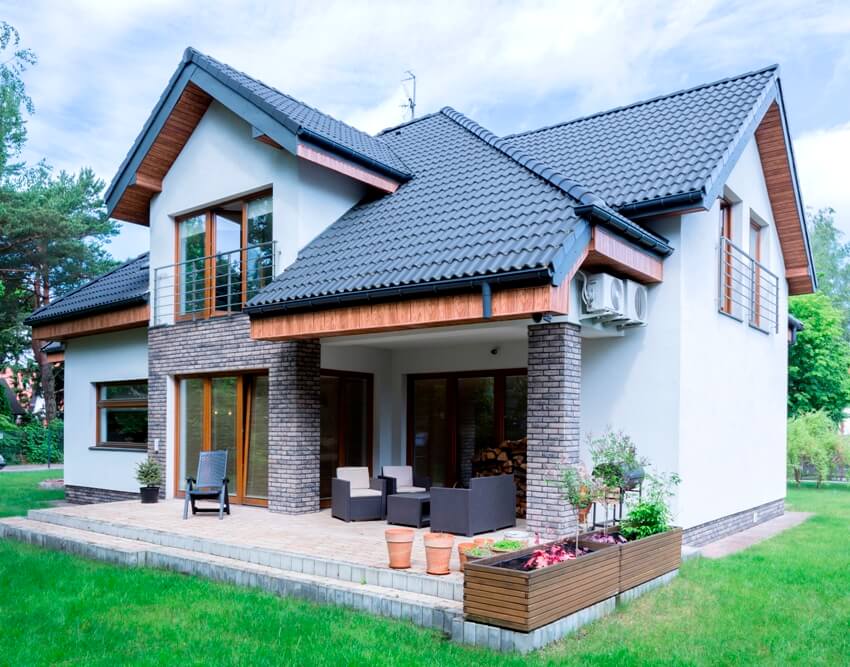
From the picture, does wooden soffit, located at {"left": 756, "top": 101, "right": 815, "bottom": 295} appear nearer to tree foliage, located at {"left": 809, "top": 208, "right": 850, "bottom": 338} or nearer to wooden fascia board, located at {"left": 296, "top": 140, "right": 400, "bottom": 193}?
wooden fascia board, located at {"left": 296, "top": 140, "right": 400, "bottom": 193}

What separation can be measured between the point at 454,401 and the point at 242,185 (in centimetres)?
515

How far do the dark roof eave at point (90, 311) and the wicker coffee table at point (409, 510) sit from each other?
22.2 feet

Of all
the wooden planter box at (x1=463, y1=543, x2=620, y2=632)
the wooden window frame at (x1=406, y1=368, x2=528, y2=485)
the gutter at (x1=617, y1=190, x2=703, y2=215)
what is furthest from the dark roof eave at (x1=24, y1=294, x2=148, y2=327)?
the wooden planter box at (x1=463, y1=543, x2=620, y2=632)

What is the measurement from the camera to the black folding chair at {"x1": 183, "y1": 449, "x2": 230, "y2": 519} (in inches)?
454

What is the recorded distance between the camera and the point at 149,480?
44.3 ft

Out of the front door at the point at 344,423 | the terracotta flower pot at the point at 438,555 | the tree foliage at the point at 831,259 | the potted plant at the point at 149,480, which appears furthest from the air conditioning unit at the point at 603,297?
the tree foliage at the point at 831,259

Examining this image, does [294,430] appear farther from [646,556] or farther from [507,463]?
[646,556]

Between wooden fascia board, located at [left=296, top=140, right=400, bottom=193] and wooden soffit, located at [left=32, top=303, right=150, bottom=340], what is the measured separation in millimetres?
5056

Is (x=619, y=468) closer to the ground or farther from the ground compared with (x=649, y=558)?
farther from the ground

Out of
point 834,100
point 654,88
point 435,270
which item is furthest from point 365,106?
point 435,270

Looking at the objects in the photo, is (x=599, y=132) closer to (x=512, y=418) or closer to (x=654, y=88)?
(x=512, y=418)

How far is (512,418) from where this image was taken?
41.6ft

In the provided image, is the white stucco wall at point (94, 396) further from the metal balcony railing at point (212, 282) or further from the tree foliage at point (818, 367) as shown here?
the tree foliage at point (818, 367)

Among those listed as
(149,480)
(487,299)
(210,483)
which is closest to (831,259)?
(149,480)
